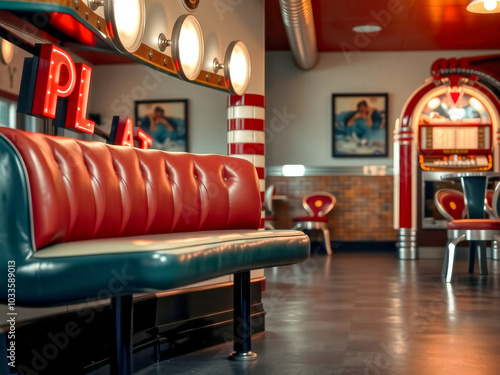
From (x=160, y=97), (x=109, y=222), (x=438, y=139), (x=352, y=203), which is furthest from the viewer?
(x=160, y=97)

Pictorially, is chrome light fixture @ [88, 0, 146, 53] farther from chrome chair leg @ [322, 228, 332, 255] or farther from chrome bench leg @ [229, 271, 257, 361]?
chrome chair leg @ [322, 228, 332, 255]

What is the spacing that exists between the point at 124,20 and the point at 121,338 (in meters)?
1.53

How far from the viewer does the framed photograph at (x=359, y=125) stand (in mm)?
10570

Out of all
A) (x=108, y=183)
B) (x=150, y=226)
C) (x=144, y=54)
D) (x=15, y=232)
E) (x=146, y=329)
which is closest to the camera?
(x=15, y=232)

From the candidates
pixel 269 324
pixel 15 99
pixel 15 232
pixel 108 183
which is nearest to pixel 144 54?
pixel 15 99

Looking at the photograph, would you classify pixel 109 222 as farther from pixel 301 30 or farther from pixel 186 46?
pixel 301 30

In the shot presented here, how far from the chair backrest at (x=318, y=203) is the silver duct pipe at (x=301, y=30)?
1.99 m

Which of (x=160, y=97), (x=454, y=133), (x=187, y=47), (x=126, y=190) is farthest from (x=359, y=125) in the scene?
(x=126, y=190)

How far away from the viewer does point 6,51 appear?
7.82ft

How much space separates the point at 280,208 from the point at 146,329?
7750 mm

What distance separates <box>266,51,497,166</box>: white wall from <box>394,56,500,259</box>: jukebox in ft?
3.99

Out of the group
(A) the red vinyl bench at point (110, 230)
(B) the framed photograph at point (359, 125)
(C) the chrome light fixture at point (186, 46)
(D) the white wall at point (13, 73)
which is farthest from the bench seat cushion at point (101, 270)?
(B) the framed photograph at point (359, 125)

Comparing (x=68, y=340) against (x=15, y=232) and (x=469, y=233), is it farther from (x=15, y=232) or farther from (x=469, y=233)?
(x=469, y=233)

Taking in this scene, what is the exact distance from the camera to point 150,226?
260cm
